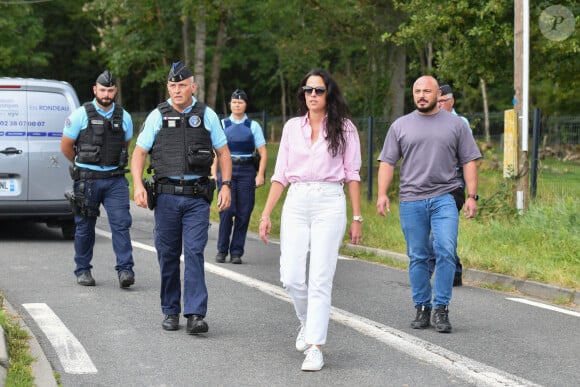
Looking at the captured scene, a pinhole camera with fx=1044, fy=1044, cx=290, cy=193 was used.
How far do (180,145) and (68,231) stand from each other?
21.5 feet

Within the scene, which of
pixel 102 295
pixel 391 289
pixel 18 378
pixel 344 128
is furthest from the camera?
pixel 391 289

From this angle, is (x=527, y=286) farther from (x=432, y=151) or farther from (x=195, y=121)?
(x=195, y=121)

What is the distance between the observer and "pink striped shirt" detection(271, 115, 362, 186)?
649 cm

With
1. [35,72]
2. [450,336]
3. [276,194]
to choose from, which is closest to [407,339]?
[450,336]

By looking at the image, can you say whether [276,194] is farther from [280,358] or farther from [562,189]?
[562,189]

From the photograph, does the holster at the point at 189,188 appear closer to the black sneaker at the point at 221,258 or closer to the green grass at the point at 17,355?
the green grass at the point at 17,355

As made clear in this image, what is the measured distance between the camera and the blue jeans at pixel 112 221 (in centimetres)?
953

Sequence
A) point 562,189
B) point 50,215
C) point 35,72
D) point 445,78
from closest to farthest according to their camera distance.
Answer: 1. point 50,215
2. point 562,189
3. point 445,78
4. point 35,72

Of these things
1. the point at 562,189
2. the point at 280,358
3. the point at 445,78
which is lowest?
the point at 280,358

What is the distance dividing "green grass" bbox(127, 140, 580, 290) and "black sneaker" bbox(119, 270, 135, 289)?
3.60 metres

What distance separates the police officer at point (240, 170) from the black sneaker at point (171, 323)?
3970mm

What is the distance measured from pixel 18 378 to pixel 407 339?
2.77 metres

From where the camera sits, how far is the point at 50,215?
12.9 m

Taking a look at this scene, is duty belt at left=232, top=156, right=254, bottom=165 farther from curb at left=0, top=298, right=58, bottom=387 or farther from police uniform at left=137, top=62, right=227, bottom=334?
curb at left=0, top=298, right=58, bottom=387
